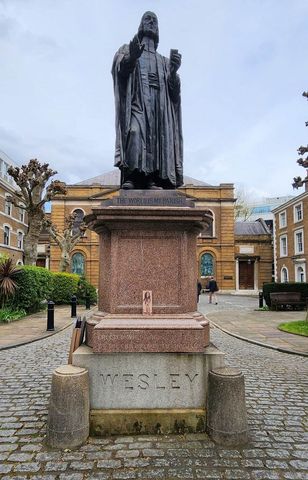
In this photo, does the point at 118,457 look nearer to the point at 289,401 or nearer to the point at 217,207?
the point at 289,401

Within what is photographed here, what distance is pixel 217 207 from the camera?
38812mm

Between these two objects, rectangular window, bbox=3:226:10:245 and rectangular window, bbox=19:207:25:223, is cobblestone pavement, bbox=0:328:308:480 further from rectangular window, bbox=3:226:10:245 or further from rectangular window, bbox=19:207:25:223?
rectangular window, bbox=19:207:25:223

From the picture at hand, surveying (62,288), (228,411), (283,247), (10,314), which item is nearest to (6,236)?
(62,288)

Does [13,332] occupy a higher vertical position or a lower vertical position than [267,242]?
lower

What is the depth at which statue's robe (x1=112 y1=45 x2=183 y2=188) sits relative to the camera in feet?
14.0

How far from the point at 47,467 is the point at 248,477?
5.16 ft

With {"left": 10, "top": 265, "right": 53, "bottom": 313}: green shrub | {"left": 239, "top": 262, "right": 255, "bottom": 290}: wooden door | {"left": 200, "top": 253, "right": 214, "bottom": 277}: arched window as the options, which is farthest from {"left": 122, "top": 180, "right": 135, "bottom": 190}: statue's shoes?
{"left": 239, "top": 262, "right": 255, "bottom": 290}: wooden door

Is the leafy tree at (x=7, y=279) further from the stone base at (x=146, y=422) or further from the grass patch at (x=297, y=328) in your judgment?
the stone base at (x=146, y=422)

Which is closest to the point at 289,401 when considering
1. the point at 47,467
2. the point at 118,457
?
the point at 118,457

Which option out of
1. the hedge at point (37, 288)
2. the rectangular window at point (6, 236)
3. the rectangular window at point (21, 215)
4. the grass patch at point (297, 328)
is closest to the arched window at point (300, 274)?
the hedge at point (37, 288)

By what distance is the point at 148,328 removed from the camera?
3482mm

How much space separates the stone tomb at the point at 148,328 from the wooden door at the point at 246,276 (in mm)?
35949

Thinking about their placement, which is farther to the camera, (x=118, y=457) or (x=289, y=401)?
(x=289, y=401)

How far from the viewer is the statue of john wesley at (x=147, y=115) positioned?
427 cm
